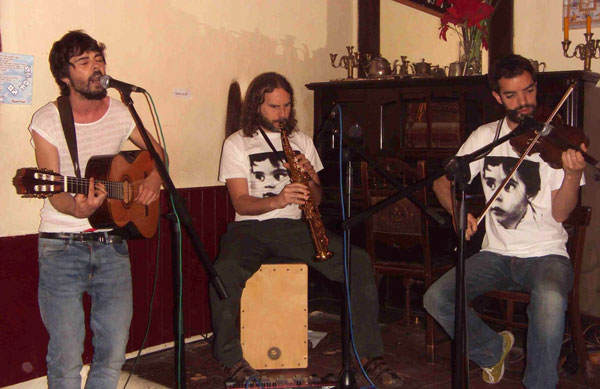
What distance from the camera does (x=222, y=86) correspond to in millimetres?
3973

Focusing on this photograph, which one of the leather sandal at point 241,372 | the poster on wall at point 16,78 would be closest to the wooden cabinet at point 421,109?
the leather sandal at point 241,372

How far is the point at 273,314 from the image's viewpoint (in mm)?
3342

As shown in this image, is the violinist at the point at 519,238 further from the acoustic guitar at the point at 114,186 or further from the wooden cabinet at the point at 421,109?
the acoustic guitar at the point at 114,186

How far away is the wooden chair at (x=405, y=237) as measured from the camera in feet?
11.5

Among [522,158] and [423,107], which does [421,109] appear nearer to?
[423,107]

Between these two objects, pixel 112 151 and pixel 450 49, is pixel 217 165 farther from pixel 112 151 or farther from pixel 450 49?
pixel 450 49

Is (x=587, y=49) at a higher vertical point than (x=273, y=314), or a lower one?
higher

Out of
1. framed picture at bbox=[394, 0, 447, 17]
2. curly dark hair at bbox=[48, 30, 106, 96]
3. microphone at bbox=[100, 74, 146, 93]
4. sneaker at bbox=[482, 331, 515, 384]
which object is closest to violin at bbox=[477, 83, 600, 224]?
sneaker at bbox=[482, 331, 515, 384]

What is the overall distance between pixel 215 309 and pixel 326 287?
1.61 m

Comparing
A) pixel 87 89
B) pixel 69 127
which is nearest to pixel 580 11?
pixel 87 89

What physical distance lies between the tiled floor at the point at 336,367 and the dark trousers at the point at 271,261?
0.76 ft

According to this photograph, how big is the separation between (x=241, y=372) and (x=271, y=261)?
1.91 feet

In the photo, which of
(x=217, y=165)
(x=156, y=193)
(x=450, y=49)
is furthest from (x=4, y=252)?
(x=450, y=49)

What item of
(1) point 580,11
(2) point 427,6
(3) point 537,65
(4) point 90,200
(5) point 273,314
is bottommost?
(5) point 273,314
